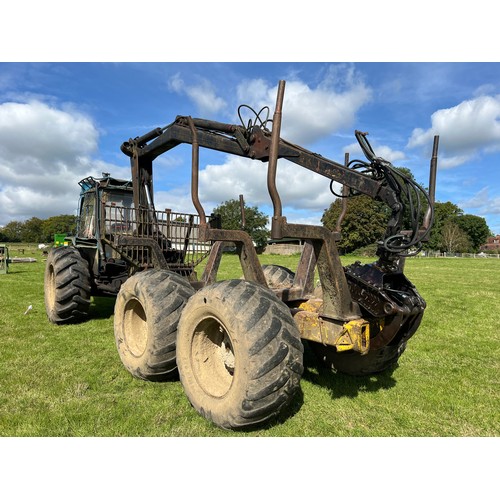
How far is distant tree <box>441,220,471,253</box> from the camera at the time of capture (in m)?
77.6

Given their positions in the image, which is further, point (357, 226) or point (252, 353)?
point (357, 226)

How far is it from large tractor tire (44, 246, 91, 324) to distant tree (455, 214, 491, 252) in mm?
95673

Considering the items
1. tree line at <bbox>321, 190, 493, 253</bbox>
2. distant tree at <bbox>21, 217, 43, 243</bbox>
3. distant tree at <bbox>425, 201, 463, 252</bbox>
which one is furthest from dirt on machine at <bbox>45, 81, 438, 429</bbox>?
distant tree at <bbox>21, 217, 43, 243</bbox>

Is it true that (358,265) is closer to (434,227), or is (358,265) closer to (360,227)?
(360,227)

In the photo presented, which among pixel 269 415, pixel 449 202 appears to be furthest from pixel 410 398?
pixel 449 202

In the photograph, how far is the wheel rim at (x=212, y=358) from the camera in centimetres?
350

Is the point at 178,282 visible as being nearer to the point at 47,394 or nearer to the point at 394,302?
the point at 47,394

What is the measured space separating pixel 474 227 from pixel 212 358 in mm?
101072

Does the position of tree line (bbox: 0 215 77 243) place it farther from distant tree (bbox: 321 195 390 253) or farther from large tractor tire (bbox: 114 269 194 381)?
large tractor tire (bbox: 114 269 194 381)


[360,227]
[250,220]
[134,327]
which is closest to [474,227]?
[360,227]

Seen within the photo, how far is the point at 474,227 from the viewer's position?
89.6m

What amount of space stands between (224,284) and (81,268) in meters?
4.37

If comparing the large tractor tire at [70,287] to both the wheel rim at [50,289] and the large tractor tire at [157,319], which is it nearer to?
the wheel rim at [50,289]

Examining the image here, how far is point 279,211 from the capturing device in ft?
10.2
